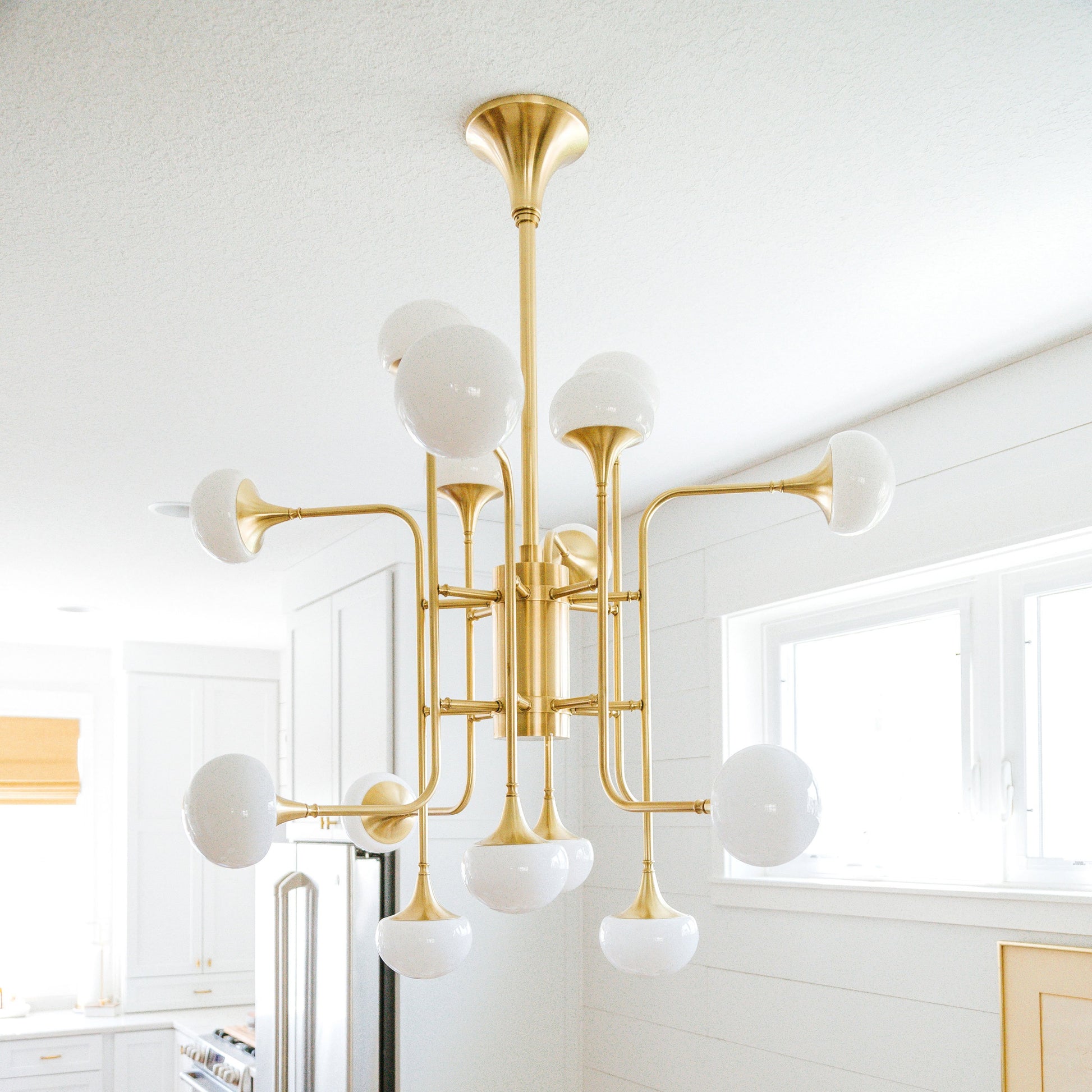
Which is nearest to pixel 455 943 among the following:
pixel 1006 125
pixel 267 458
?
pixel 1006 125

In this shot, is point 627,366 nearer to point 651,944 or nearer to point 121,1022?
point 651,944

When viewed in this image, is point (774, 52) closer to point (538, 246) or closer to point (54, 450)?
→ point (538, 246)

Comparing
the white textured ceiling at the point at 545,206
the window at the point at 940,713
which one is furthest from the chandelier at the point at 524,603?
the window at the point at 940,713

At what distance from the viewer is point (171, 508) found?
323cm

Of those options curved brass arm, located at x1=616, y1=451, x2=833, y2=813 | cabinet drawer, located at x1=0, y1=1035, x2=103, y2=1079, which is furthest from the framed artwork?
cabinet drawer, located at x1=0, y1=1035, x2=103, y2=1079

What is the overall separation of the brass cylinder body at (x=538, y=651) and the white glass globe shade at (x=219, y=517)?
0.96 ft

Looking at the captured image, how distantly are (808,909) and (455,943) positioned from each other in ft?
5.25

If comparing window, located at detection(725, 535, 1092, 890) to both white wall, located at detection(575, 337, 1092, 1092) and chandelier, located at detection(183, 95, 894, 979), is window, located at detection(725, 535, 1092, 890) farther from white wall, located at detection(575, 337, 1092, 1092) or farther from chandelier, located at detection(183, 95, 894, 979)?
chandelier, located at detection(183, 95, 894, 979)

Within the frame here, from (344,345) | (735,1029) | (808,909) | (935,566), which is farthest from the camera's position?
(735,1029)

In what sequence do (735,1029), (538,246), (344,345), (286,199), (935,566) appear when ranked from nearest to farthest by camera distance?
(286,199) < (538,246) < (344,345) < (935,566) < (735,1029)

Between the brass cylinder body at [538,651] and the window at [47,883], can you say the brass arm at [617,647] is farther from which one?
the window at [47,883]

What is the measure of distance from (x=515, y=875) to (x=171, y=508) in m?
2.40

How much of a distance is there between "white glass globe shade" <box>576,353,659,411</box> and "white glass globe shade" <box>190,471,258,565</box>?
0.45 meters

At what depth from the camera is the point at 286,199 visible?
1633 millimetres
